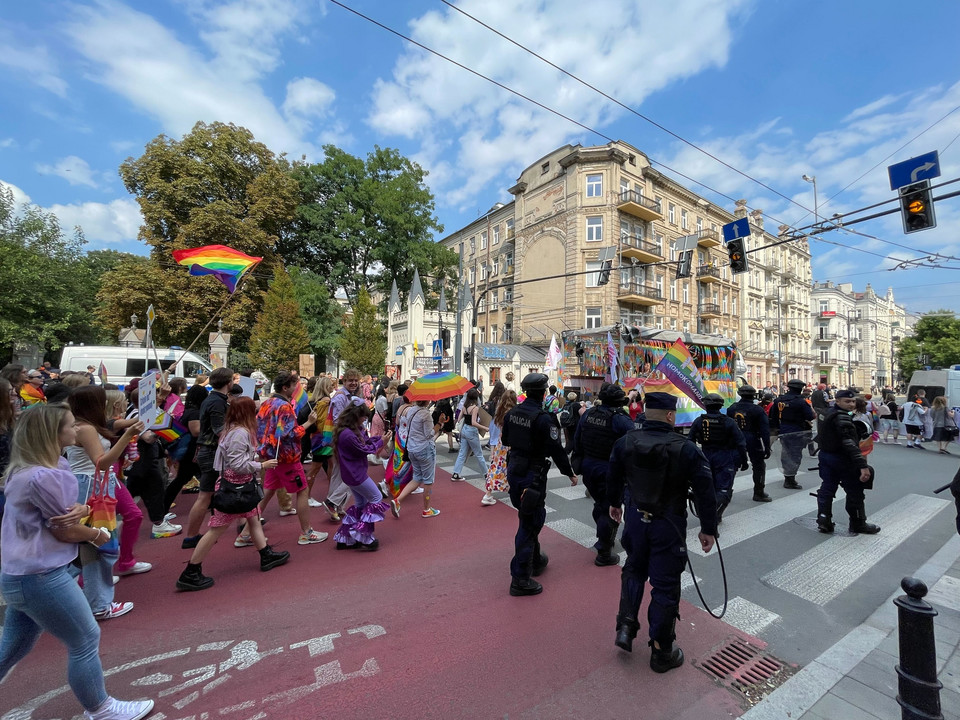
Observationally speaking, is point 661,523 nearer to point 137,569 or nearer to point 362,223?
point 137,569

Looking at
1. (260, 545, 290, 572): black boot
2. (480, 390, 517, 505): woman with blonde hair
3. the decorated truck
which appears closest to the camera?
(260, 545, 290, 572): black boot

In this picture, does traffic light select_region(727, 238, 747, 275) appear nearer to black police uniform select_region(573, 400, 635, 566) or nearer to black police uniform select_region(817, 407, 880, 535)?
black police uniform select_region(817, 407, 880, 535)

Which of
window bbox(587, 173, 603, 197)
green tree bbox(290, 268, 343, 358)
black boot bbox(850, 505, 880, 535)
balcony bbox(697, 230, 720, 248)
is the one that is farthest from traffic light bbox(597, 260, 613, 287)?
balcony bbox(697, 230, 720, 248)

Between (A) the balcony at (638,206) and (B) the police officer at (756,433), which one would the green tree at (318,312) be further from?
(B) the police officer at (756,433)

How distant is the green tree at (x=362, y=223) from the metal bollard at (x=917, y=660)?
2882cm

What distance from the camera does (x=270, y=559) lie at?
4539 mm

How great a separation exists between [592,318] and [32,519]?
28861 mm

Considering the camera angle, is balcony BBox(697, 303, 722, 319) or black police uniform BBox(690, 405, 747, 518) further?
balcony BBox(697, 303, 722, 319)

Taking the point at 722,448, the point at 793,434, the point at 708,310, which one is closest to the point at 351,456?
the point at 722,448

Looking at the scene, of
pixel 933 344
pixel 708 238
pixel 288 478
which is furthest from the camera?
pixel 933 344

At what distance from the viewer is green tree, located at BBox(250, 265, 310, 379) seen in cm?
2214

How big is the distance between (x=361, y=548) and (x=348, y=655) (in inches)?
80.2

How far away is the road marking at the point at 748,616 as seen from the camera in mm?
3502

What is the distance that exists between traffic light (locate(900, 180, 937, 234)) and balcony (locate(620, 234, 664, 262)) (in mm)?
21209
